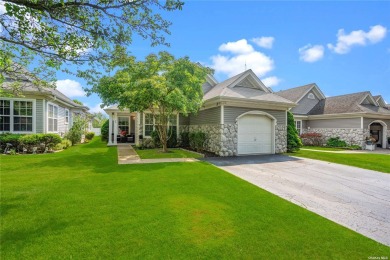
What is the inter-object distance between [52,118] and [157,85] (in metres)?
9.39

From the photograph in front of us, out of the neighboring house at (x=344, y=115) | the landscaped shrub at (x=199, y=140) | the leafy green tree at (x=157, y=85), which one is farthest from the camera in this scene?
the neighboring house at (x=344, y=115)

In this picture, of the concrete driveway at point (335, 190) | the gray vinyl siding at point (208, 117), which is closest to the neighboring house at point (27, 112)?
the gray vinyl siding at point (208, 117)

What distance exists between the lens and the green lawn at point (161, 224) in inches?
115

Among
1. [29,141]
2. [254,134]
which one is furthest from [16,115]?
[254,134]

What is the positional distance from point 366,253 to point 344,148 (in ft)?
62.0

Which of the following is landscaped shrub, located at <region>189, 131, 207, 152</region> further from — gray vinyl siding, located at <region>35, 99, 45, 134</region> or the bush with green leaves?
the bush with green leaves

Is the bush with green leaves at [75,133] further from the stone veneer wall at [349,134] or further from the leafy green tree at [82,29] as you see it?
the stone veneer wall at [349,134]

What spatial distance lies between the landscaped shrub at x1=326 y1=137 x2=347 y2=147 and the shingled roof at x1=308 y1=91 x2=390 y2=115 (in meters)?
2.64

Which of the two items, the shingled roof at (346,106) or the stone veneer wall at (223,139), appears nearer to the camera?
the stone veneer wall at (223,139)

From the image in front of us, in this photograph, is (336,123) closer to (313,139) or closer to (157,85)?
(313,139)

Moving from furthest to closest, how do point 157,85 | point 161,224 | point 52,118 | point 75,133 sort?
1. point 75,133
2. point 52,118
3. point 157,85
4. point 161,224

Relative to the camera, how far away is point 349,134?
1856 cm

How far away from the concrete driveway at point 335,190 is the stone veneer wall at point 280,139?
3635 millimetres

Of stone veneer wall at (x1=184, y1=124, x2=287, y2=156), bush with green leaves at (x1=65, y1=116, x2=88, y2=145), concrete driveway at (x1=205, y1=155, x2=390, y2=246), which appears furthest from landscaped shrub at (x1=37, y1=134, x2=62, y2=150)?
concrete driveway at (x1=205, y1=155, x2=390, y2=246)
